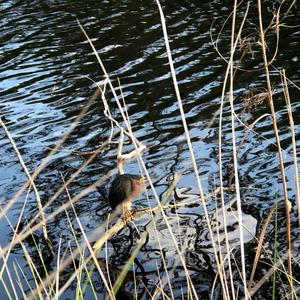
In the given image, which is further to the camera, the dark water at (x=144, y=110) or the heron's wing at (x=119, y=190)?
the dark water at (x=144, y=110)

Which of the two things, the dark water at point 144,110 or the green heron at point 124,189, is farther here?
the dark water at point 144,110

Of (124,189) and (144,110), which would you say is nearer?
(124,189)

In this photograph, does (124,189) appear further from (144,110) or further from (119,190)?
(144,110)

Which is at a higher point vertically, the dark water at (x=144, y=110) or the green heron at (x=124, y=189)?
the green heron at (x=124, y=189)

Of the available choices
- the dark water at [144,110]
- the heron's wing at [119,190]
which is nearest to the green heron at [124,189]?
the heron's wing at [119,190]

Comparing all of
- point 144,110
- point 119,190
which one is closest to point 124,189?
point 119,190

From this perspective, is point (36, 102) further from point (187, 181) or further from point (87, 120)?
point (187, 181)

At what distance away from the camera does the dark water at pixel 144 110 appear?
5812 mm

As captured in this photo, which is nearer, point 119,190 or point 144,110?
point 119,190

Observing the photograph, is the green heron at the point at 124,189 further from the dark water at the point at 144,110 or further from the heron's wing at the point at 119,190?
the dark water at the point at 144,110

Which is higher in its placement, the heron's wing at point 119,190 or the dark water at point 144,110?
the heron's wing at point 119,190

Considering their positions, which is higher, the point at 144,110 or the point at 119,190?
the point at 119,190

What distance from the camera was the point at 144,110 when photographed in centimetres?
873

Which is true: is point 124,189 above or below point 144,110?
above
